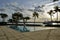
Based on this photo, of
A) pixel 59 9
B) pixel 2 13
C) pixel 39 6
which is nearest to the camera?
pixel 59 9

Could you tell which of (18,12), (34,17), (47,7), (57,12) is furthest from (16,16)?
(57,12)

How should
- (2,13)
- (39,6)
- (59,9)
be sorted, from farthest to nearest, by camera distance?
(2,13) → (39,6) → (59,9)

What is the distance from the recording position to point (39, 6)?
4922 cm

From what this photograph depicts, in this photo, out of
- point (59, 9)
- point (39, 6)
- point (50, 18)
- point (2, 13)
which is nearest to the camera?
point (59, 9)

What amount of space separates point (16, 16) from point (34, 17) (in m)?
7.41

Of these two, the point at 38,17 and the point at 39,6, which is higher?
the point at 39,6

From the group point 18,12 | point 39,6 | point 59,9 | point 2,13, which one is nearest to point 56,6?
point 59,9

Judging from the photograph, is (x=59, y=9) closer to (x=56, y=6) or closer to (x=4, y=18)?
(x=56, y=6)

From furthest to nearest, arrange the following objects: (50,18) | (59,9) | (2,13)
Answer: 1. (2,13)
2. (50,18)
3. (59,9)

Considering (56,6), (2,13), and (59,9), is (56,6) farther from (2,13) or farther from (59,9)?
(2,13)

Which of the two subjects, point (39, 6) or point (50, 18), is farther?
point (50, 18)

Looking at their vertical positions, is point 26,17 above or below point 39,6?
below

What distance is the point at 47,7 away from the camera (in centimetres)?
4903

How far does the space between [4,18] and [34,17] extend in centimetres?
1453
